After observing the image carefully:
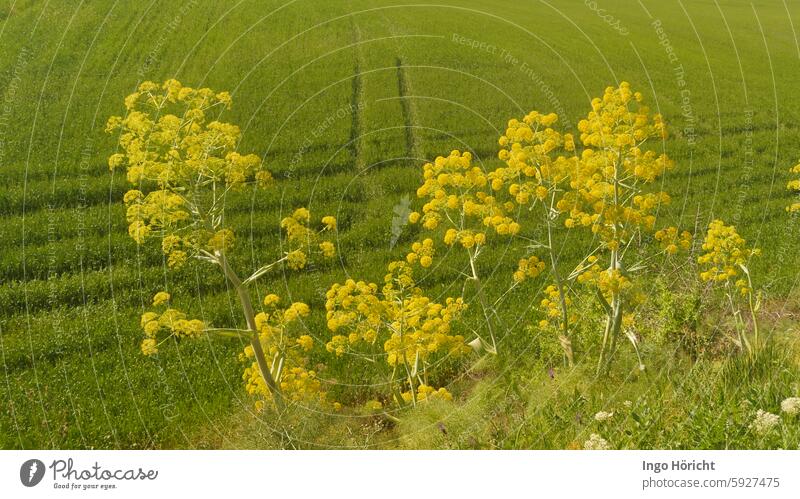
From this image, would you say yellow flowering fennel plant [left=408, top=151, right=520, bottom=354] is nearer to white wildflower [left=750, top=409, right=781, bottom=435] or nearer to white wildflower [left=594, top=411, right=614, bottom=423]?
white wildflower [left=594, top=411, right=614, bottom=423]

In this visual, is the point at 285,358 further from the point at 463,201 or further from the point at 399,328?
the point at 463,201

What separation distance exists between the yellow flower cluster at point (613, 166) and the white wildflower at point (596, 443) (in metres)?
1.03

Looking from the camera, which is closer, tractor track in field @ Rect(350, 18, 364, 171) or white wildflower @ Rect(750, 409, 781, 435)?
white wildflower @ Rect(750, 409, 781, 435)

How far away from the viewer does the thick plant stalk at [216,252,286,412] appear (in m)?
3.51

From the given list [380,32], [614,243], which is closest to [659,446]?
[614,243]

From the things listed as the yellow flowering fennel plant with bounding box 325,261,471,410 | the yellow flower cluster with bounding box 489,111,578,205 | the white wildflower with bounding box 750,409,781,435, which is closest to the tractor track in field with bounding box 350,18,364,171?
the yellow flowering fennel plant with bounding box 325,261,471,410

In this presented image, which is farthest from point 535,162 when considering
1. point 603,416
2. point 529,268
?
point 603,416

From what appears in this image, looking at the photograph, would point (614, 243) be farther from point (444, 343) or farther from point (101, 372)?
point (101, 372)

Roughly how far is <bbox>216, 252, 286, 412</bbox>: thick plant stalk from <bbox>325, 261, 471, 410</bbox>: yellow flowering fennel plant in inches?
15.0

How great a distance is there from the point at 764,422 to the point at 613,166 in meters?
1.56

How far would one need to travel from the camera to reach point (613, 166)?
3.60 metres

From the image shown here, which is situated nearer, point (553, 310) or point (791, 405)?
point (791, 405)

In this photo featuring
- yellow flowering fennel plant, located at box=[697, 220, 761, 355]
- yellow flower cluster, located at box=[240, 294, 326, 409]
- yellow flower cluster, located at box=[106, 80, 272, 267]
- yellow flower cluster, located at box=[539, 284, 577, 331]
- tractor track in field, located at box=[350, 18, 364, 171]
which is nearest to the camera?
yellow flower cluster, located at box=[106, 80, 272, 267]

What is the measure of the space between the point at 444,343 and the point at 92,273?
2.48 m
